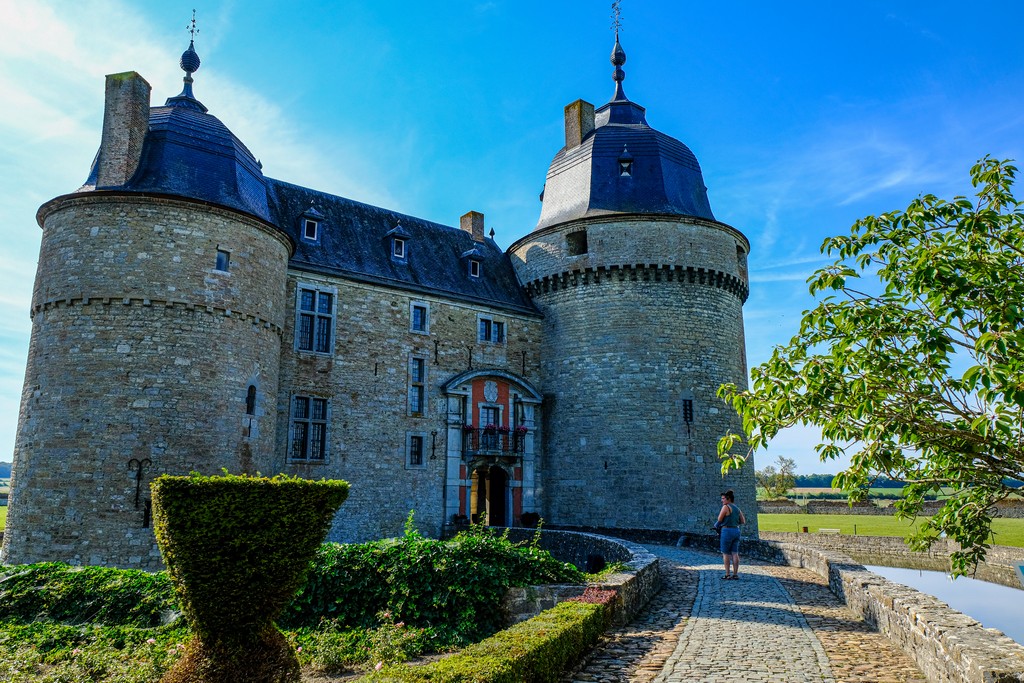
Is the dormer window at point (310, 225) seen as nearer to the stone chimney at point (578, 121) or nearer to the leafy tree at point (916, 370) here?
the stone chimney at point (578, 121)

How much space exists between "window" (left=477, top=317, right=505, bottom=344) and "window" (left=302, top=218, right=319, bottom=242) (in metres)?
6.02

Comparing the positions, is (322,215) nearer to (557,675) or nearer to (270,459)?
(270,459)

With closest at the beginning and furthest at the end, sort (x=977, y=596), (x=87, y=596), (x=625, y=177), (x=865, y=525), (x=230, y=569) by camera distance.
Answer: (x=230, y=569), (x=87, y=596), (x=977, y=596), (x=625, y=177), (x=865, y=525)

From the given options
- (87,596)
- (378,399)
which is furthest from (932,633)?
(378,399)

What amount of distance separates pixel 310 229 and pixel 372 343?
4.17m

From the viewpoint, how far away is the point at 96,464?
15867mm

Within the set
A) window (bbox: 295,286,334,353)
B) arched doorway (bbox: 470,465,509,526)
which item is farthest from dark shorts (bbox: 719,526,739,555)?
window (bbox: 295,286,334,353)

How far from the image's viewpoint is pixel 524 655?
6.17 metres

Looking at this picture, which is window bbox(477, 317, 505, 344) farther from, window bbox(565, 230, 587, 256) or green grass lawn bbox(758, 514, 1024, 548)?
green grass lawn bbox(758, 514, 1024, 548)

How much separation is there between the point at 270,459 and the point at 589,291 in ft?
38.7

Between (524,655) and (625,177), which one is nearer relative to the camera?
(524,655)

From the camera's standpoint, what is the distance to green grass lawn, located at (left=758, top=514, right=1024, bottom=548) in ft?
90.4

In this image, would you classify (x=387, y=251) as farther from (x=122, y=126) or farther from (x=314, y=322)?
(x=122, y=126)

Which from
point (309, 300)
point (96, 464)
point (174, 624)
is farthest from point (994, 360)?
point (309, 300)
